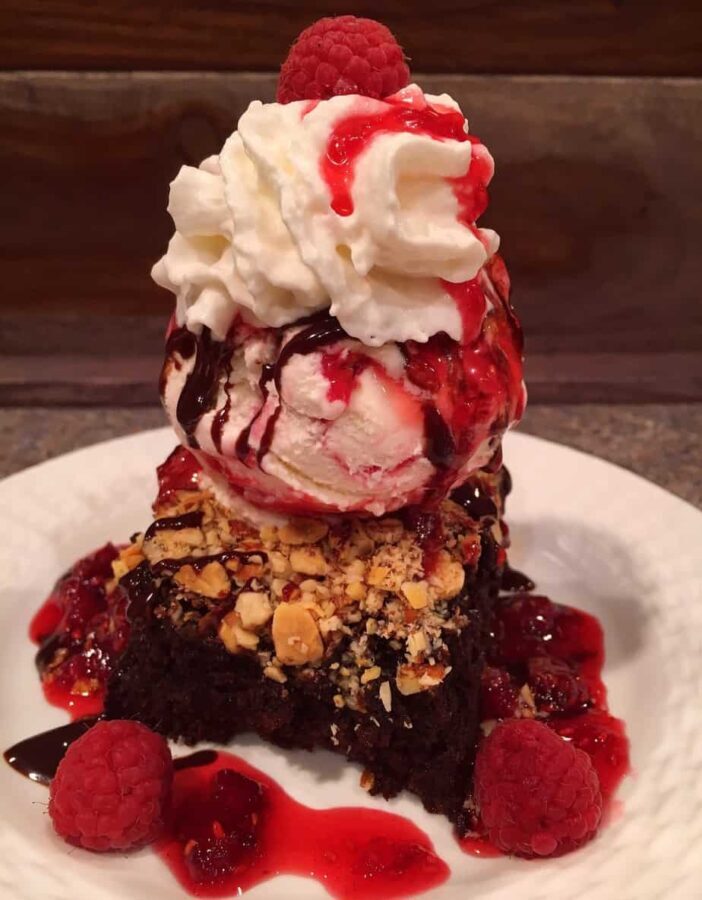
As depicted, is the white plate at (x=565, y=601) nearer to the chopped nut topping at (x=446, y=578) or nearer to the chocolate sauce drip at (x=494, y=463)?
the chopped nut topping at (x=446, y=578)

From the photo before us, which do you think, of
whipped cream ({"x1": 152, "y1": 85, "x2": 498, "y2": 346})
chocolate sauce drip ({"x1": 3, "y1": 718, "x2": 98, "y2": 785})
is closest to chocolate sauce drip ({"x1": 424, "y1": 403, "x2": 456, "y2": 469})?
whipped cream ({"x1": 152, "y1": 85, "x2": 498, "y2": 346})

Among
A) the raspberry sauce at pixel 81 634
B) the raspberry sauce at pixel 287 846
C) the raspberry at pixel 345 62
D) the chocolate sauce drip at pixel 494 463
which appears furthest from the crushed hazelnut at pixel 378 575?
the raspberry at pixel 345 62

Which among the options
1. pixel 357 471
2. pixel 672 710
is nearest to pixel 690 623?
pixel 672 710

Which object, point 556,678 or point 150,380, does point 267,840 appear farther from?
point 150,380

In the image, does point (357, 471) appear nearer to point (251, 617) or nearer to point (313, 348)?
point (313, 348)

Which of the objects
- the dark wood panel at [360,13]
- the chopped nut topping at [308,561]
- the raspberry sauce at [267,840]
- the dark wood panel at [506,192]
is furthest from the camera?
the dark wood panel at [506,192]

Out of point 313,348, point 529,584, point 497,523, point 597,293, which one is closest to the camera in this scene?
point 313,348
